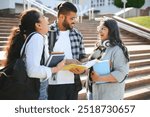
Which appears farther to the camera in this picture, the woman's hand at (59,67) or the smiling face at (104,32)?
the smiling face at (104,32)

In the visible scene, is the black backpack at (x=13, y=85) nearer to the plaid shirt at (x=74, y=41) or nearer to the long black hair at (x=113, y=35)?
the plaid shirt at (x=74, y=41)

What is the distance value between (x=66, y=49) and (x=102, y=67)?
45 centimetres

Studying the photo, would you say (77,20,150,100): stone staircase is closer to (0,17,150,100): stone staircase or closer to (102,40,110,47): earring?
(0,17,150,100): stone staircase

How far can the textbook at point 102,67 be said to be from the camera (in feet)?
12.8

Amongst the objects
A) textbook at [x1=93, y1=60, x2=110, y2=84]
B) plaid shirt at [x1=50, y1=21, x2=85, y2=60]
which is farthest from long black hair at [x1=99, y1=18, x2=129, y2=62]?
plaid shirt at [x1=50, y1=21, x2=85, y2=60]

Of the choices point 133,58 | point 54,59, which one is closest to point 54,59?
point 54,59

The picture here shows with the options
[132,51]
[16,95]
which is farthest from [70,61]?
[132,51]

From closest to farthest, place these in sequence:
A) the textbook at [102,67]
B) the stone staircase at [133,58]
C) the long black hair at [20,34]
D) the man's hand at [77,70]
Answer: the long black hair at [20,34], the man's hand at [77,70], the textbook at [102,67], the stone staircase at [133,58]

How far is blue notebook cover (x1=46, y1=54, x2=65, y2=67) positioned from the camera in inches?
139

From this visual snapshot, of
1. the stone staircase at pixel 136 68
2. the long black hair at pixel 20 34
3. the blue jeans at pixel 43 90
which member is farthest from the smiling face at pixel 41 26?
the stone staircase at pixel 136 68

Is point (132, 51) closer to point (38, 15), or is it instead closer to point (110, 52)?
point (110, 52)

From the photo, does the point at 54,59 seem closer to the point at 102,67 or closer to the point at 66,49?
the point at 66,49

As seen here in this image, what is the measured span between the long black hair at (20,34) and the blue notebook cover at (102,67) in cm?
91

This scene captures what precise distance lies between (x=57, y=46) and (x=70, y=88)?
19.5 inches
